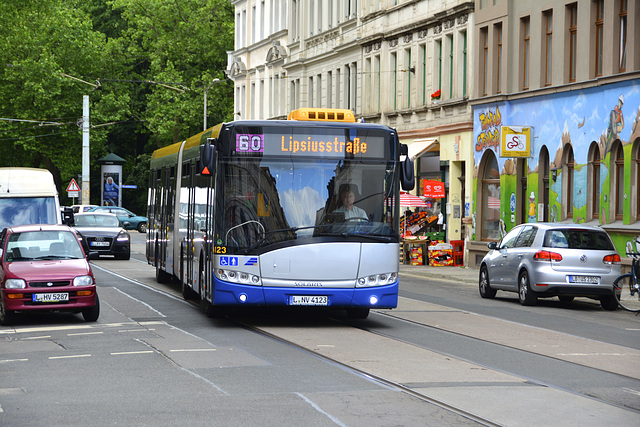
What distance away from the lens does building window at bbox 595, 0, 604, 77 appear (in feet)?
103

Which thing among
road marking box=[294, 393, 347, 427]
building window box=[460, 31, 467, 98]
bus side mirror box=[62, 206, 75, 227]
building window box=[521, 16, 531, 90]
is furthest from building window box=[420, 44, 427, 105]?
A: road marking box=[294, 393, 347, 427]

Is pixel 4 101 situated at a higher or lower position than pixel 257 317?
higher

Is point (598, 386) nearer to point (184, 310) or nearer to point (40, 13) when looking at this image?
point (184, 310)

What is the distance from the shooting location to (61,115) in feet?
248

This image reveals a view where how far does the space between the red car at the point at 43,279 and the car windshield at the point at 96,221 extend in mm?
20425

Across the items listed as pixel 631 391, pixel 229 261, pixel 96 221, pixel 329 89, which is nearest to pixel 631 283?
pixel 229 261

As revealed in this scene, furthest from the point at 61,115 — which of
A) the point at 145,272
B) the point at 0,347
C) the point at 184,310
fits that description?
the point at 0,347

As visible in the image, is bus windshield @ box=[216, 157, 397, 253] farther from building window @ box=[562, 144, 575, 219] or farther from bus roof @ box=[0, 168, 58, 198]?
building window @ box=[562, 144, 575, 219]

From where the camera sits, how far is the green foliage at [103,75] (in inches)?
2948

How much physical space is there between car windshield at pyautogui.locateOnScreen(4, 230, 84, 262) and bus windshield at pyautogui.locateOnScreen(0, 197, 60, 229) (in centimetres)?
535

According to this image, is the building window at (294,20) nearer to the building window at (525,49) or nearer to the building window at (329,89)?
the building window at (329,89)

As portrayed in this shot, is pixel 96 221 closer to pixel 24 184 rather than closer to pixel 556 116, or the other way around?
pixel 24 184

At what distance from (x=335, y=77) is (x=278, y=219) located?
126ft

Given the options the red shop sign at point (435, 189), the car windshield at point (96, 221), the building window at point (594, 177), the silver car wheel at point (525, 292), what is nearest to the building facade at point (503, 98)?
the building window at point (594, 177)
